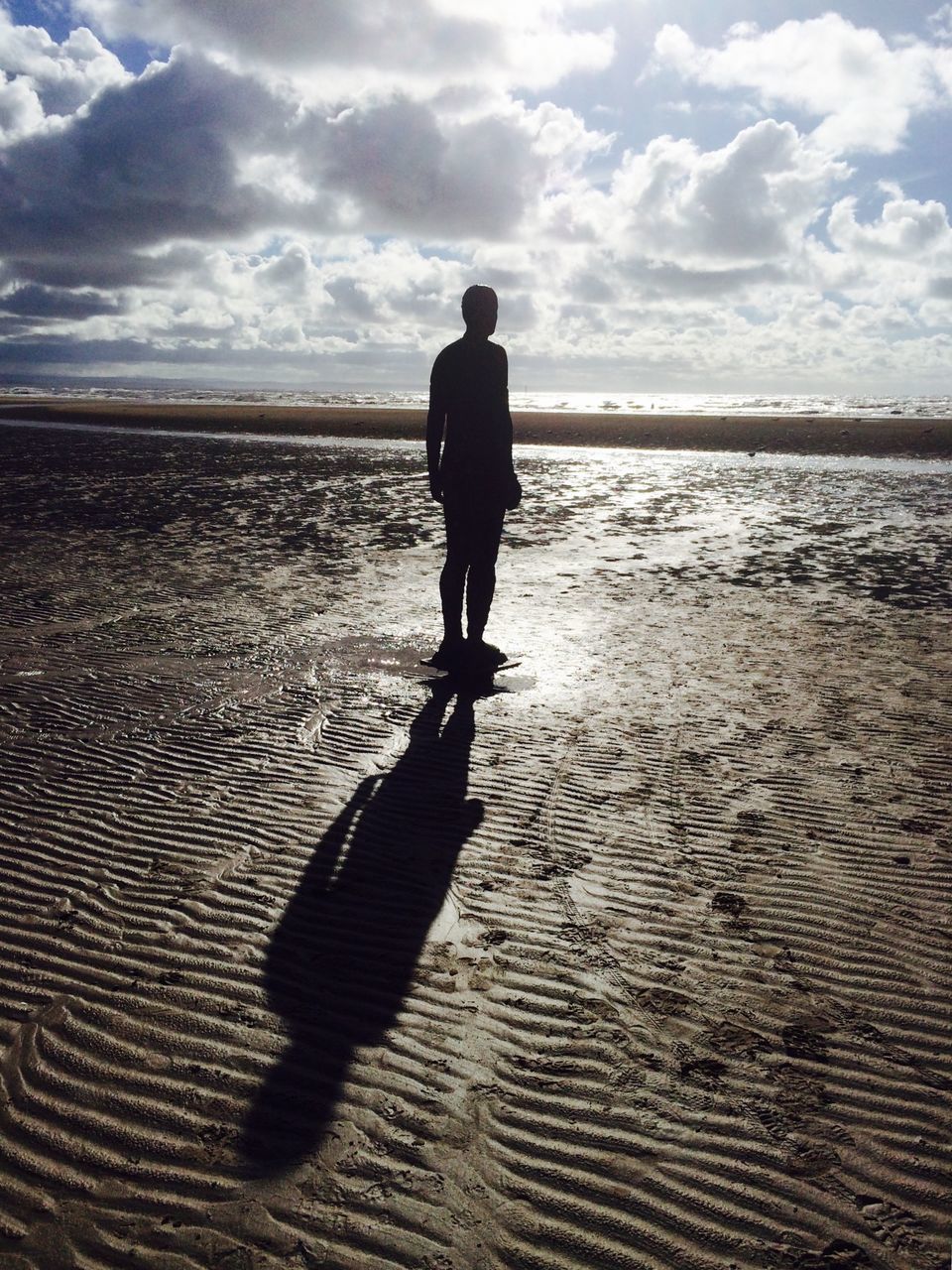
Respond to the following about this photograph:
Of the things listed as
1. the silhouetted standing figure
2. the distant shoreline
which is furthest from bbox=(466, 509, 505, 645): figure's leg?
the distant shoreline

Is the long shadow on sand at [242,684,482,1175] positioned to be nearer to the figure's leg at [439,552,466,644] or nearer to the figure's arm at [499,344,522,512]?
the figure's leg at [439,552,466,644]

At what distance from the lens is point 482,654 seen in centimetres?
725

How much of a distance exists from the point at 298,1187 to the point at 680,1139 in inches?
46.0

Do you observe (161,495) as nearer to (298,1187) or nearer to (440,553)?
(440,553)

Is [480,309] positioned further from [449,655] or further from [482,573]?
[449,655]

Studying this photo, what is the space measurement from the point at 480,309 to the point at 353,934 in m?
5.13

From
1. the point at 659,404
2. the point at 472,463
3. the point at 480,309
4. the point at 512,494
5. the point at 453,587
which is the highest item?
the point at 659,404

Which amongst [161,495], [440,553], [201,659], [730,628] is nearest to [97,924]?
[201,659]

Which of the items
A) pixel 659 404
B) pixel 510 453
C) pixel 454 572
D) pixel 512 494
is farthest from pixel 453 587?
pixel 659 404

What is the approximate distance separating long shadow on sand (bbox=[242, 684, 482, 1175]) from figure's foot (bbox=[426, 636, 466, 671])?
1887 mm

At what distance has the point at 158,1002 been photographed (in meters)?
3.15

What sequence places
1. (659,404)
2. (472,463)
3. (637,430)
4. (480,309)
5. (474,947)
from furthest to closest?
(659,404), (637,430), (472,463), (480,309), (474,947)

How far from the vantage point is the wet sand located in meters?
2.36

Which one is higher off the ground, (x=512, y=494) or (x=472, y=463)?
(x=472, y=463)
